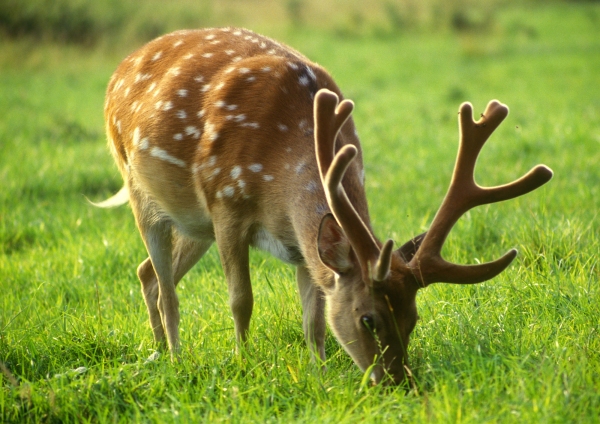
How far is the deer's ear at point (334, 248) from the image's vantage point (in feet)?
11.0

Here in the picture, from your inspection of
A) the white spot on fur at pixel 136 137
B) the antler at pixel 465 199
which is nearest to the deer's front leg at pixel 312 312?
the antler at pixel 465 199

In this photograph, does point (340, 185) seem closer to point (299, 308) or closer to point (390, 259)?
point (390, 259)

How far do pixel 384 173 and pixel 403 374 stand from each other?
15.2 feet

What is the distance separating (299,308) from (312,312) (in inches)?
12.7

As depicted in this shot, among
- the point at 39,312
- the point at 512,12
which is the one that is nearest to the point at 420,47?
the point at 512,12

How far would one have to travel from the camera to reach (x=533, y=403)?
2889 mm

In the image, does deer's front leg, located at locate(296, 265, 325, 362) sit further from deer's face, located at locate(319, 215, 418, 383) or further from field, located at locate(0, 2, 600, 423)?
deer's face, located at locate(319, 215, 418, 383)

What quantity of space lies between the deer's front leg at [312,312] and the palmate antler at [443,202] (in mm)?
696

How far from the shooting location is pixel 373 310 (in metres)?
3.25

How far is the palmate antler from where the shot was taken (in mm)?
3158

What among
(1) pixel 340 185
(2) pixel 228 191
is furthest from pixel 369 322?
(2) pixel 228 191

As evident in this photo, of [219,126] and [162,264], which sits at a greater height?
[219,126]

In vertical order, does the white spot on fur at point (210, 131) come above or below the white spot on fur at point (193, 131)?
above

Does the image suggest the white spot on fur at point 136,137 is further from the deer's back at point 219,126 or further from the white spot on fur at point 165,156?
the white spot on fur at point 165,156
